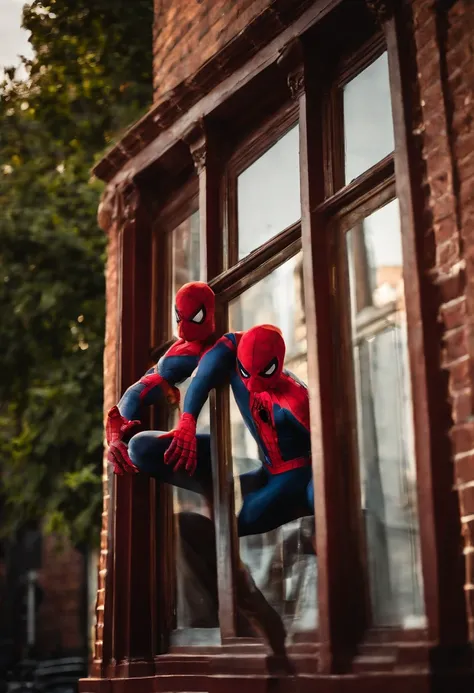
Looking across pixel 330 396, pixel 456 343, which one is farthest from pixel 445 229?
pixel 330 396

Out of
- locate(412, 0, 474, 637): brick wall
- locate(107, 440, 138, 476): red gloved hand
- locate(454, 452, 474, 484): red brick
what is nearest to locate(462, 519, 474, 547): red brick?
locate(412, 0, 474, 637): brick wall

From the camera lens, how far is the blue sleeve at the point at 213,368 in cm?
546

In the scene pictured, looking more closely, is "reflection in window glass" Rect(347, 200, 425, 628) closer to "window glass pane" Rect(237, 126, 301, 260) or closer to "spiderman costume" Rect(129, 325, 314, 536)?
"spiderman costume" Rect(129, 325, 314, 536)

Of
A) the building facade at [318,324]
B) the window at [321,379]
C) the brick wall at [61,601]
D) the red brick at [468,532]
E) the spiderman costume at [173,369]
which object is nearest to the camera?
the red brick at [468,532]

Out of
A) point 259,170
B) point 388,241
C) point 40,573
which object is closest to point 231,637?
point 388,241

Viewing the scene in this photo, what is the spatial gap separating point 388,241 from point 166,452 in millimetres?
1566

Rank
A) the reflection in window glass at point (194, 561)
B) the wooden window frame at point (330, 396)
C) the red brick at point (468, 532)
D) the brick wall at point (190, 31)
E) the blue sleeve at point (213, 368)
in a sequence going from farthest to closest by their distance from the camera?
the brick wall at point (190, 31) → the reflection in window glass at point (194, 561) → the blue sleeve at point (213, 368) → the wooden window frame at point (330, 396) → the red brick at point (468, 532)

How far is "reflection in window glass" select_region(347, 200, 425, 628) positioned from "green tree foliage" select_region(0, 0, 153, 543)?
19.0ft

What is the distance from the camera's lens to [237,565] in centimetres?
551

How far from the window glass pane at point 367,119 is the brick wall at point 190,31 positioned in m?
1.02

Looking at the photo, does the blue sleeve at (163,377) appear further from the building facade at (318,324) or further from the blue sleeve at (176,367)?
the building facade at (318,324)

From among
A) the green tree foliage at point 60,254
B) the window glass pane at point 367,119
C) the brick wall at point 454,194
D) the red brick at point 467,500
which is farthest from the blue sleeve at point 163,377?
the green tree foliage at point 60,254

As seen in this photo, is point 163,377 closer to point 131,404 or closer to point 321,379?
point 131,404

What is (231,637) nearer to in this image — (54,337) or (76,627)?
(54,337)
